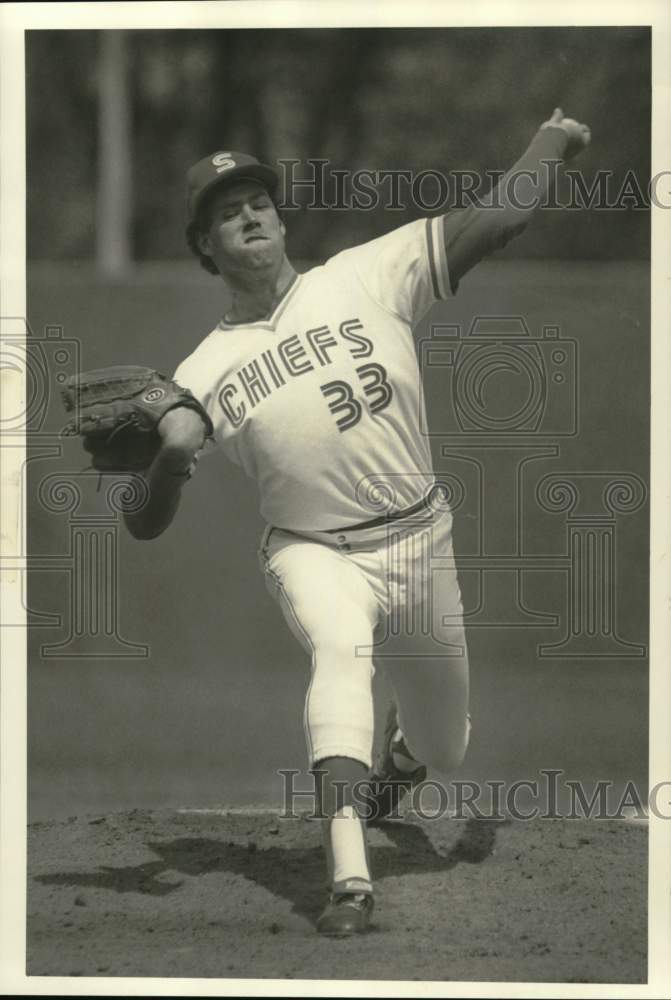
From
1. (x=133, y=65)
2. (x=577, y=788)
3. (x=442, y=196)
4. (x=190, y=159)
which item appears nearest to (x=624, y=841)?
(x=577, y=788)

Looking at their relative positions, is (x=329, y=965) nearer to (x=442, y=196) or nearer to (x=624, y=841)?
(x=624, y=841)

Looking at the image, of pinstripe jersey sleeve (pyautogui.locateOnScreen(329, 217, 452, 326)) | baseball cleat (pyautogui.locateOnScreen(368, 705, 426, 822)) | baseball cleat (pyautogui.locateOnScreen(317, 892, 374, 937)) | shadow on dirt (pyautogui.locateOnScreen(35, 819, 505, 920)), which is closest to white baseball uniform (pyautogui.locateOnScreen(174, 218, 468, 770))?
pinstripe jersey sleeve (pyautogui.locateOnScreen(329, 217, 452, 326))

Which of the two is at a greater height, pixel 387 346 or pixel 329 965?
pixel 387 346

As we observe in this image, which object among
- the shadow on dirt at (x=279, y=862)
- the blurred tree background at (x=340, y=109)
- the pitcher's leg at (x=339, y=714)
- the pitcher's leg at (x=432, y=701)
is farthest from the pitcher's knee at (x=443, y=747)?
the blurred tree background at (x=340, y=109)

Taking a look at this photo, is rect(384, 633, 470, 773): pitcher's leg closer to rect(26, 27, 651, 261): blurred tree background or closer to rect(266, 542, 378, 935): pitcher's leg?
rect(266, 542, 378, 935): pitcher's leg

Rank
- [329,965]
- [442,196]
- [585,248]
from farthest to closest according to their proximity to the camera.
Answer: [585,248] → [442,196] → [329,965]

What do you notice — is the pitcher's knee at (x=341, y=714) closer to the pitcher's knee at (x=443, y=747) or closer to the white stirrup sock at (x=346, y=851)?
the white stirrup sock at (x=346, y=851)
